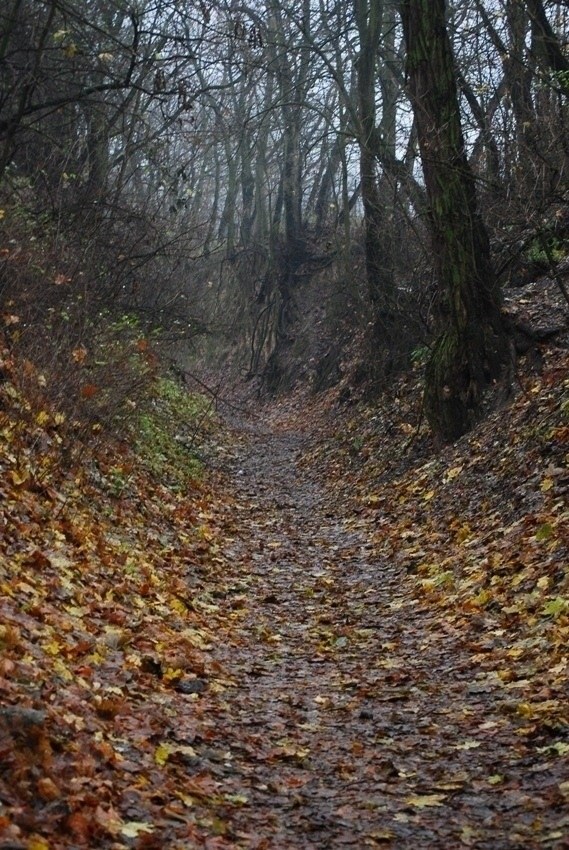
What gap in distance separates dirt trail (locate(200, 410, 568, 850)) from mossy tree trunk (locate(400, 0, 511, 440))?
3653mm

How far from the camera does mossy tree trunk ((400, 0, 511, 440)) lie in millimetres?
12672

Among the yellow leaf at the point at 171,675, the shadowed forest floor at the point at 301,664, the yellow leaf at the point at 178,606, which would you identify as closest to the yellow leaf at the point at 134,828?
the shadowed forest floor at the point at 301,664

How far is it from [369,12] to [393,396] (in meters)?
8.30

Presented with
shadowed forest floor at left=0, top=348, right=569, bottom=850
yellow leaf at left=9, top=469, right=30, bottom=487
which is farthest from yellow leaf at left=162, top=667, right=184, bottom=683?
yellow leaf at left=9, top=469, right=30, bottom=487

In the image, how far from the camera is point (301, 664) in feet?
22.6

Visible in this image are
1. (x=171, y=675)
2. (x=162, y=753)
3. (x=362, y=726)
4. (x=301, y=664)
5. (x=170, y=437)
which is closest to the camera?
(x=162, y=753)

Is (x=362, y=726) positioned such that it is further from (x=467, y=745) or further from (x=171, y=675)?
(x=171, y=675)

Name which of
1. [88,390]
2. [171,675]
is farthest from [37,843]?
[88,390]

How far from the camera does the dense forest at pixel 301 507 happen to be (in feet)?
14.4

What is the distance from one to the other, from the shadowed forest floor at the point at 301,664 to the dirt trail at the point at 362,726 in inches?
0.7

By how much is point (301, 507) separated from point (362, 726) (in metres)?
8.21

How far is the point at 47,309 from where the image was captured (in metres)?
11.9

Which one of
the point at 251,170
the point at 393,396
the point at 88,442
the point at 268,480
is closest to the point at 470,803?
the point at 88,442

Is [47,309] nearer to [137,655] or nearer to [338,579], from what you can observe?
[338,579]
